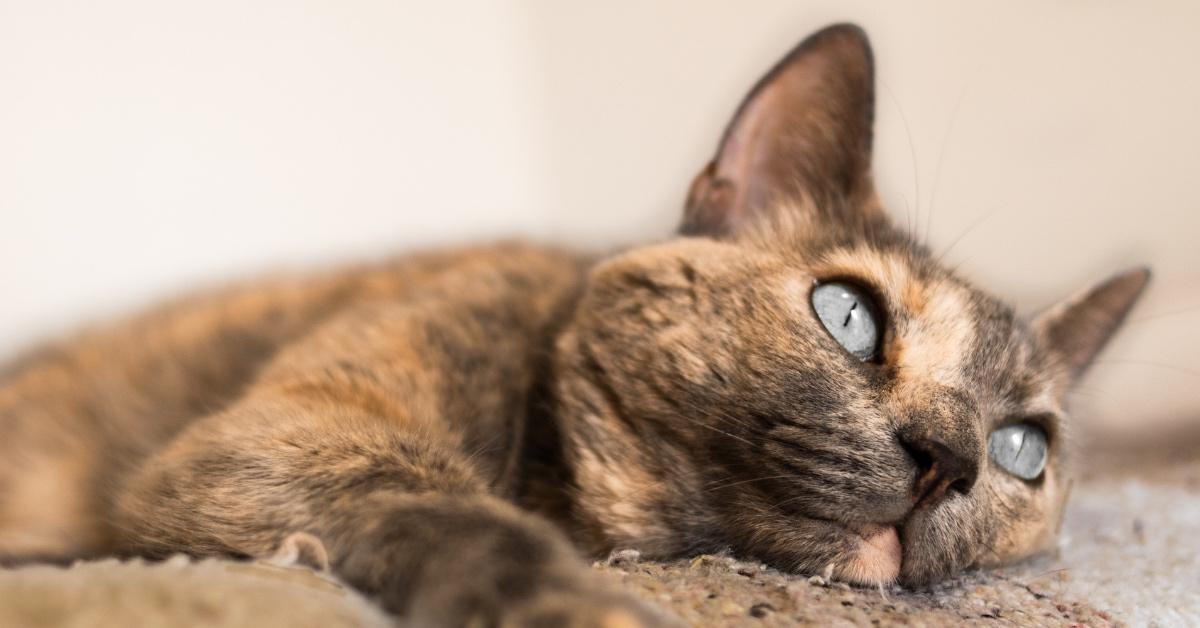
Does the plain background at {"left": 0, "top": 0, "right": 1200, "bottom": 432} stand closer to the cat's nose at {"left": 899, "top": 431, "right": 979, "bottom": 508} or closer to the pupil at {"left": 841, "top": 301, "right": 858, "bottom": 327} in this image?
the pupil at {"left": 841, "top": 301, "right": 858, "bottom": 327}

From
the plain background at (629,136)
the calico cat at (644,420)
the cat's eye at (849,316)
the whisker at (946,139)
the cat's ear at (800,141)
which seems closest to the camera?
the calico cat at (644,420)

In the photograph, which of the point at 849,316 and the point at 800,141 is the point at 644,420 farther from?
the point at 800,141

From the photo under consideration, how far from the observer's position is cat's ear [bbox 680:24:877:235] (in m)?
1.19

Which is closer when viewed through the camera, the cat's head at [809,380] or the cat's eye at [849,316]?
the cat's head at [809,380]

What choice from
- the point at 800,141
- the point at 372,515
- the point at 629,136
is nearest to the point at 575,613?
the point at 372,515

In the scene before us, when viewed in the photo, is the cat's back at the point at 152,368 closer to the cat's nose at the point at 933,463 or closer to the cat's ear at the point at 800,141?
the cat's ear at the point at 800,141

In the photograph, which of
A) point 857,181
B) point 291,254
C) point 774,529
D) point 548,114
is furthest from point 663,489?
point 548,114

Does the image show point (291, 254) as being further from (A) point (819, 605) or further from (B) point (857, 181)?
(A) point (819, 605)

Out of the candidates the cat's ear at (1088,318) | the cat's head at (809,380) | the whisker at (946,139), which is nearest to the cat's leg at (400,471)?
the cat's head at (809,380)

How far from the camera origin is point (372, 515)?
31.9 inches

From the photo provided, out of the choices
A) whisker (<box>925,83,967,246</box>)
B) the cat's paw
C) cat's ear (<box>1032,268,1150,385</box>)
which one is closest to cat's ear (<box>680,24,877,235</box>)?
cat's ear (<box>1032,268,1150,385</box>)

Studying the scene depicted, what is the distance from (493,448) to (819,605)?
1.53ft

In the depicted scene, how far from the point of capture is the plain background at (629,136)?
1704 mm

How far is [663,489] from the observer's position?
3.39 feet
